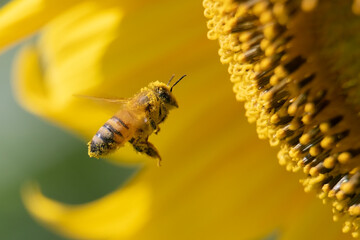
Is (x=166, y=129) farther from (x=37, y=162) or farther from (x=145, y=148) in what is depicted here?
(x=37, y=162)

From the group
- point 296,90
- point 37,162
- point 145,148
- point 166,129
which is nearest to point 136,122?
point 145,148

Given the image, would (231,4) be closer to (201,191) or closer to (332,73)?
(332,73)

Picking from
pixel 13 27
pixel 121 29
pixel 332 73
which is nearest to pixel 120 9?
pixel 121 29

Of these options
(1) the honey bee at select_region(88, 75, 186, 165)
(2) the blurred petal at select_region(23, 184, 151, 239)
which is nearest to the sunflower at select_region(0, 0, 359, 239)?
(2) the blurred petal at select_region(23, 184, 151, 239)

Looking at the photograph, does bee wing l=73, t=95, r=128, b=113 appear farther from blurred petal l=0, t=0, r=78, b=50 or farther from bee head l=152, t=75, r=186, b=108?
blurred petal l=0, t=0, r=78, b=50

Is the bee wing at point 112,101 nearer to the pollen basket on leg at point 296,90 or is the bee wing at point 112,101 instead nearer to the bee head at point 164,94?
the bee head at point 164,94

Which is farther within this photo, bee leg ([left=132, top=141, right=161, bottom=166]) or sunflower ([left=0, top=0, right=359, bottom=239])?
sunflower ([left=0, top=0, right=359, bottom=239])

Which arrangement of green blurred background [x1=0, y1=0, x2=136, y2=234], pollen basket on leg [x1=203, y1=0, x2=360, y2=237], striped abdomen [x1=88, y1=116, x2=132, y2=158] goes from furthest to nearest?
green blurred background [x1=0, y1=0, x2=136, y2=234], striped abdomen [x1=88, y1=116, x2=132, y2=158], pollen basket on leg [x1=203, y1=0, x2=360, y2=237]
